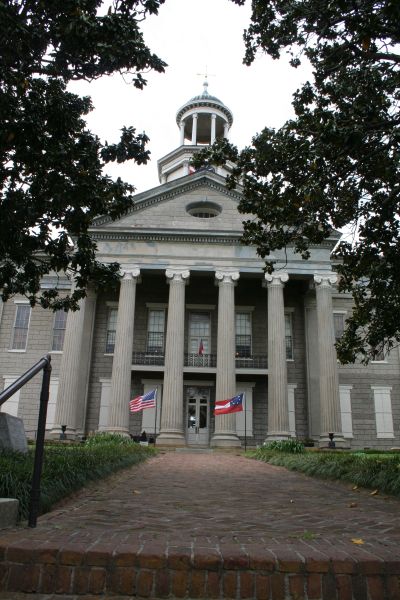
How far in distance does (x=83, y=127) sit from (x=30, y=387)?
74.1ft

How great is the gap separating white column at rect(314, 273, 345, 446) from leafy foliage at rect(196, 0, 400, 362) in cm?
1574

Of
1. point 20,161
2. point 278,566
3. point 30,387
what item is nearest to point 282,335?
point 30,387

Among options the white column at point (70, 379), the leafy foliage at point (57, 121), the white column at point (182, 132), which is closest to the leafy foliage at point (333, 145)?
the leafy foliage at point (57, 121)

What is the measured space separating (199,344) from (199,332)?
83cm

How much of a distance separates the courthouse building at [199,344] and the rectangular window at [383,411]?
60mm

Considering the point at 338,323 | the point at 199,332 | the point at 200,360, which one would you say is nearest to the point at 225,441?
the point at 200,360

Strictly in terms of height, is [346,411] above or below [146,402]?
above

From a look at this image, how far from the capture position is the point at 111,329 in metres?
28.7

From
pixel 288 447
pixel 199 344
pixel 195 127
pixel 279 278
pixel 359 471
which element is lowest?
pixel 359 471

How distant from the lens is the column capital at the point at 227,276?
26094 mm

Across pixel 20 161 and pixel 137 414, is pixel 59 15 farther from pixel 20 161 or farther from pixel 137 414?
pixel 137 414

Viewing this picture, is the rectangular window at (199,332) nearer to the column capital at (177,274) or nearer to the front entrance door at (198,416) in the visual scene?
the front entrance door at (198,416)

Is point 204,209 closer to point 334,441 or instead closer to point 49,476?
point 334,441

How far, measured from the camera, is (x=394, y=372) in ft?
94.9
